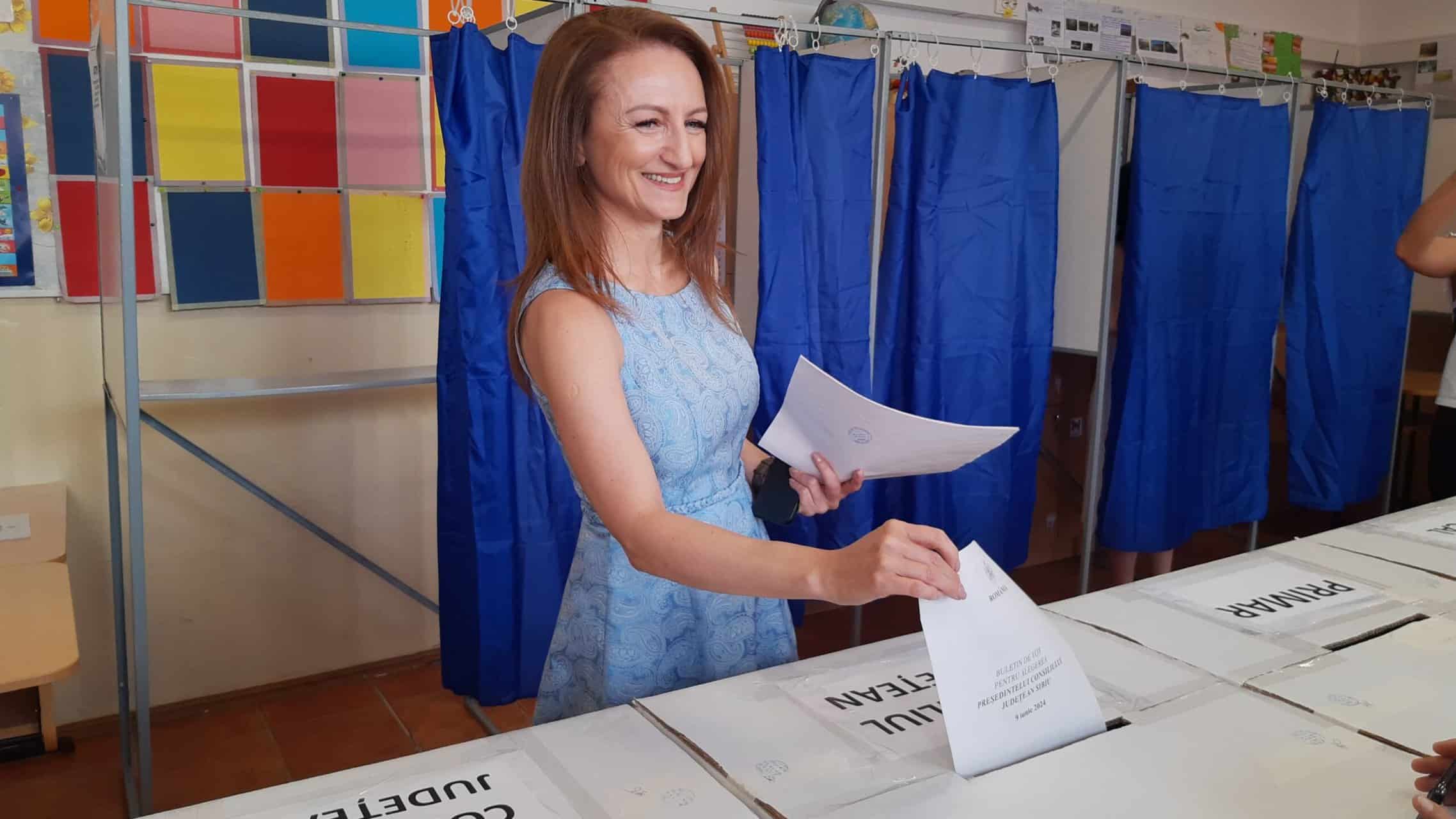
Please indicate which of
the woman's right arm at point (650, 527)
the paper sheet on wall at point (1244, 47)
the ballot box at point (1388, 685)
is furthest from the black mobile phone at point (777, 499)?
the paper sheet on wall at point (1244, 47)

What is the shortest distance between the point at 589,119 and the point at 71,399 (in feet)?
6.48

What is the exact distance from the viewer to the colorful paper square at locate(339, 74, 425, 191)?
8.68 feet

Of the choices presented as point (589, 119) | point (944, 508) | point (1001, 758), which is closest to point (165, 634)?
point (944, 508)

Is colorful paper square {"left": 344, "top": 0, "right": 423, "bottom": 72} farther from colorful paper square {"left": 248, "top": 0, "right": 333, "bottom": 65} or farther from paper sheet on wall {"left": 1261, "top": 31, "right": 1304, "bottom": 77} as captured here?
paper sheet on wall {"left": 1261, "top": 31, "right": 1304, "bottom": 77}

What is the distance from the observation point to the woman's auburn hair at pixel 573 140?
1.07m

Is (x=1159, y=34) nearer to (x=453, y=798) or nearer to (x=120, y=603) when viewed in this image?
(x=120, y=603)

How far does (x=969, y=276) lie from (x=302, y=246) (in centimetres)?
166

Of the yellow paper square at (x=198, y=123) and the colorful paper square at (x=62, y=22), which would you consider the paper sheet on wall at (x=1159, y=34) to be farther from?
the colorful paper square at (x=62, y=22)

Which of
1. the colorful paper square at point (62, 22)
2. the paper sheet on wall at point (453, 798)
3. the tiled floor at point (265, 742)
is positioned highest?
the colorful paper square at point (62, 22)

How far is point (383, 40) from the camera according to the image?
2.65 m

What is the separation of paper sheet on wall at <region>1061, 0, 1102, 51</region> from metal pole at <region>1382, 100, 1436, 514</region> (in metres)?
1.08

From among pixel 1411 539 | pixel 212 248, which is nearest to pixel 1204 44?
pixel 1411 539

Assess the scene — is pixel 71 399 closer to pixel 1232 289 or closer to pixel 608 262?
pixel 608 262

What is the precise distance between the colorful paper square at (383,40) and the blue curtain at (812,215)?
97 centimetres
